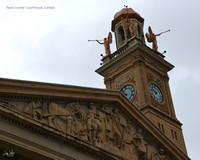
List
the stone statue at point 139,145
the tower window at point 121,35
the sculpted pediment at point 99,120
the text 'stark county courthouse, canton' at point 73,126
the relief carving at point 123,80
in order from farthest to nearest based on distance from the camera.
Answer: the tower window at point 121,35 → the relief carving at point 123,80 → the stone statue at point 139,145 → the sculpted pediment at point 99,120 → the text 'stark county courthouse, canton' at point 73,126

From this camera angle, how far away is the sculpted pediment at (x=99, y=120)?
18734 millimetres

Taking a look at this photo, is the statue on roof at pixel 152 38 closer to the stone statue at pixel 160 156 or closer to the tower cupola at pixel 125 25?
the tower cupola at pixel 125 25

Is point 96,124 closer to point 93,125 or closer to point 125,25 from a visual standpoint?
point 93,125

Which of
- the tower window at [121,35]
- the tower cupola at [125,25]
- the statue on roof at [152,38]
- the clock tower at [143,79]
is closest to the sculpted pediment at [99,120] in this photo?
the clock tower at [143,79]

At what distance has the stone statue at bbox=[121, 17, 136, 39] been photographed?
42166 mm

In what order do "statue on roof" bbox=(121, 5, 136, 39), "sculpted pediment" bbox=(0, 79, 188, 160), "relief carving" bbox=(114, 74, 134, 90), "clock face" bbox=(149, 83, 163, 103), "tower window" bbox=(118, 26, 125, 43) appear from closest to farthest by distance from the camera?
"sculpted pediment" bbox=(0, 79, 188, 160)
"clock face" bbox=(149, 83, 163, 103)
"relief carving" bbox=(114, 74, 134, 90)
"statue on roof" bbox=(121, 5, 136, 39)
"tower window" bbox=(118, 26, 125, 43)

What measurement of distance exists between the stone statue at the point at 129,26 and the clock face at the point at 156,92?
543 cm

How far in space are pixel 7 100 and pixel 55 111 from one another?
2.56 meters

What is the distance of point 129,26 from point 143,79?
7.44 meters

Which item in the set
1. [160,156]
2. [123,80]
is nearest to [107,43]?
→ [123,80]

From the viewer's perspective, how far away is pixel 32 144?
1780 centimetres

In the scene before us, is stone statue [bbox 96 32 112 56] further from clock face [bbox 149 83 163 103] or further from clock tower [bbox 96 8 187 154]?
clock face [bbox 149 83 163 103]

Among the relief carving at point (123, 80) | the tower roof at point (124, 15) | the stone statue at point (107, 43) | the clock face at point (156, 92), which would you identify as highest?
the tower roof at point (124, 15)

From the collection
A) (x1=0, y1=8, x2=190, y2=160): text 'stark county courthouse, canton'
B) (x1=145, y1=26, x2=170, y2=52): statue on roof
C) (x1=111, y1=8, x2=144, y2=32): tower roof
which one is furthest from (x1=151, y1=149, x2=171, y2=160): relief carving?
(x1=111, y1=8, x2=144, y2=32): tower roof
